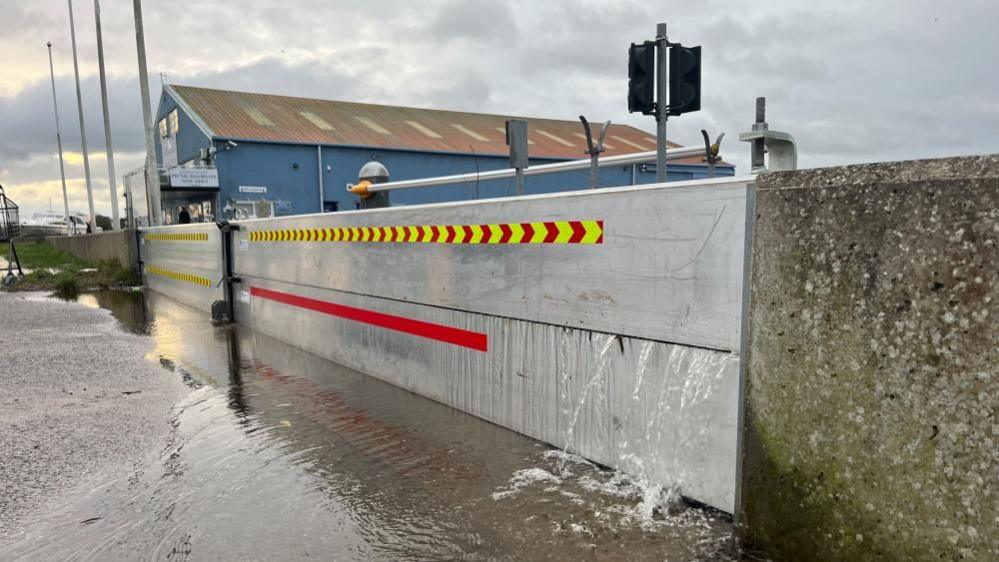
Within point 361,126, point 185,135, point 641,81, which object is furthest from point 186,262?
point 361,126

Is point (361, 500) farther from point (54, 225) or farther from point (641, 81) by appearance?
point (54, 225)

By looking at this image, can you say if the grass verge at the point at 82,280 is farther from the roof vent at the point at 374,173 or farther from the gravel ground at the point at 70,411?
the roof vent at the point at 374,173

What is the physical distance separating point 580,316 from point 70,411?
12.9ft

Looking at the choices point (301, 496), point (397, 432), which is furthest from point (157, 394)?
point (301, 496)

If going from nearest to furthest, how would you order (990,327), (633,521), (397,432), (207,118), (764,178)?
(990,327), (764,178), (633,521), (397,432), (207,118)

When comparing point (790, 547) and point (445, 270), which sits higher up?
point (445, 270)

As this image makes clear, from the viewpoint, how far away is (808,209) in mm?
2535

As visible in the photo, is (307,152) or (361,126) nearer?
(307,152)

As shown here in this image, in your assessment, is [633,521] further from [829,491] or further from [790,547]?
[829,491]

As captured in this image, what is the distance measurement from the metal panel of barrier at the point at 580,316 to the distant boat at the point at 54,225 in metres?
37.8

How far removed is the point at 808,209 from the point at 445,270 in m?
2.87

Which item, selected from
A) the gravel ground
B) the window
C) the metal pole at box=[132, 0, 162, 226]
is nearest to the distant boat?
the window

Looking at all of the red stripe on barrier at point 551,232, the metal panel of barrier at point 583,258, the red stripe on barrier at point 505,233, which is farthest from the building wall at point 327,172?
the red stripe on barrier at point 551,232

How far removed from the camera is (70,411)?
4941 millimetres
